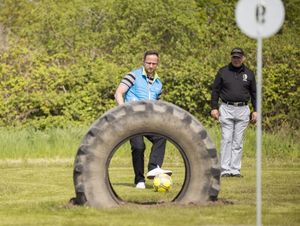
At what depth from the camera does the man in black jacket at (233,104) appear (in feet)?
48.4

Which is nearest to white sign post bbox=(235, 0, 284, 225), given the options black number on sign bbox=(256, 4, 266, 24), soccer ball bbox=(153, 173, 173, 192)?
black number on sign bbox=(256, 4, 266, 24)

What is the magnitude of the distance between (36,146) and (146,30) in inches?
307

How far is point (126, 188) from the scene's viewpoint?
42.5ft

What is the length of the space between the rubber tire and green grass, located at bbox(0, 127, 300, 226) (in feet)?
0.68

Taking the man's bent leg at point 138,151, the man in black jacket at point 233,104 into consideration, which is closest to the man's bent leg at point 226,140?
the man in black jacket at point 233,104

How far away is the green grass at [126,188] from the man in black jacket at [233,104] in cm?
39

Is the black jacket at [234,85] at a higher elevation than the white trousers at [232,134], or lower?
higher

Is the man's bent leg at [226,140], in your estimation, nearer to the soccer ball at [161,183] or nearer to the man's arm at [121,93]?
the man's arm at [121,93]

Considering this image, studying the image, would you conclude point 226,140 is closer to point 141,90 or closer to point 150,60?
point 141,90

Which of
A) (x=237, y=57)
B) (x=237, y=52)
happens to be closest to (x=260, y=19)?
(x=237, y=52)

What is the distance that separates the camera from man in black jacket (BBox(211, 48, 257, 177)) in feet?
48.4

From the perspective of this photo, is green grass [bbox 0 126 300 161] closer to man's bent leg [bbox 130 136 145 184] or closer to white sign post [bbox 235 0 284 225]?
man's bent leg [bbox 130 136 145 184]

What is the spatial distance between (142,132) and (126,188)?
2.39m

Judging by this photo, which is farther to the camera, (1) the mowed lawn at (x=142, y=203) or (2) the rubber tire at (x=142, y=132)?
(2) the rubber tire at (x=142, y=132)
